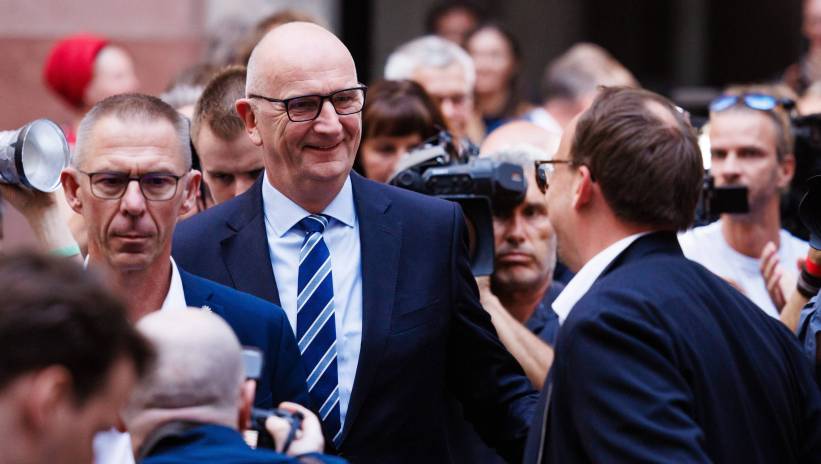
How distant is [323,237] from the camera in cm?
380

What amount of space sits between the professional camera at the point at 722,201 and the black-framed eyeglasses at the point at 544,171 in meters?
1.47

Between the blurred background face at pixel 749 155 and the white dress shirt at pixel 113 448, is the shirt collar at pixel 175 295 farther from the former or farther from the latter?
the blurred background face at pixel 749 155

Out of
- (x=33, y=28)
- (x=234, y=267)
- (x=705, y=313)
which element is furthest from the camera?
(x=33, y=28)

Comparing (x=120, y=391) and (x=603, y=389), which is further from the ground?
(x=120, y=391)

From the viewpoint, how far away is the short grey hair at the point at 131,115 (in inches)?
141

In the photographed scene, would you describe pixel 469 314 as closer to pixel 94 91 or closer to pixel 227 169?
pixel 227 169

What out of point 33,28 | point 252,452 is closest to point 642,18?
point 33,28

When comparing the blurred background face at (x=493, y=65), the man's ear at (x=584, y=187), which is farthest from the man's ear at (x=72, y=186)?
the blurred background face at (x=493, y=65)

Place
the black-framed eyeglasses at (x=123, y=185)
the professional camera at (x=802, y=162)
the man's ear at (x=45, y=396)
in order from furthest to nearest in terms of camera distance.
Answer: the professional camera at (x=802, y=162)
the black-framed eyeglasses at (x=123, y=185)
the man's ear at (x=45, y=396)

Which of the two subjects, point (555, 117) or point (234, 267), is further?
point (555, 117)

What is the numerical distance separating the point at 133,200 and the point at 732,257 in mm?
2705

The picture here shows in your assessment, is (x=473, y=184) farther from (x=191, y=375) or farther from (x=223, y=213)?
(x=191, y=375)

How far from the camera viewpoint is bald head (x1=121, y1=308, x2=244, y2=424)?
246cm

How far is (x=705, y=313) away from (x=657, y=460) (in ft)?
1.22
